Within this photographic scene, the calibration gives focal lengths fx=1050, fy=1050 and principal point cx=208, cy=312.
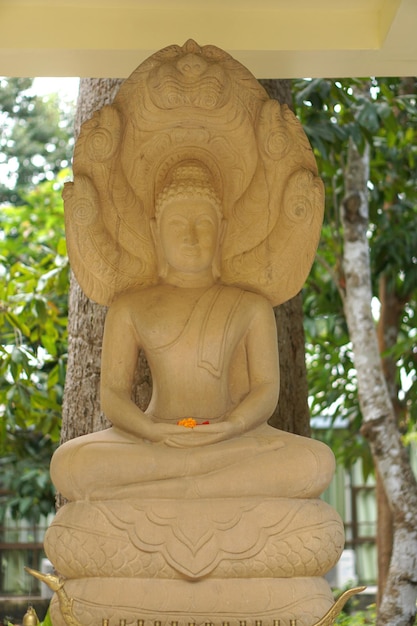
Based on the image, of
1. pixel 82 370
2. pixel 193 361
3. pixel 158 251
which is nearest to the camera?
pixel 193 361

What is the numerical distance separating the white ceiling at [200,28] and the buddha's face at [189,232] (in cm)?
125

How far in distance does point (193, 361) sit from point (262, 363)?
342 mm

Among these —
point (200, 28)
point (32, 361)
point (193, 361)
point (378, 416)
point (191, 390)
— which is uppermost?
point (200, 28)

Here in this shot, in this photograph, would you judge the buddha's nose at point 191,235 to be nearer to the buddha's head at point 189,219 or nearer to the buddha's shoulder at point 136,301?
the buddha's head at point 189,219

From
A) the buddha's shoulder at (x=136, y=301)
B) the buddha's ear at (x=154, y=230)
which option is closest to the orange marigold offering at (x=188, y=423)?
the buddha's shoulder at (x=136, y=301)

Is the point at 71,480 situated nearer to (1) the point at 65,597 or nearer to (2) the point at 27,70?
(1) the point at 65,597

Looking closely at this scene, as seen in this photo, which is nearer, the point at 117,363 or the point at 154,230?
the point at 117,363

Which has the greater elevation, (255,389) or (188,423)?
(255,389)

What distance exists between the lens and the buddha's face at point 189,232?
4.98 metres

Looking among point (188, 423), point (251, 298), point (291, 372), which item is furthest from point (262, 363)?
point (291, 372)

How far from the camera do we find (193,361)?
4.84m

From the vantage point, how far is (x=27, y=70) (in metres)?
6.09

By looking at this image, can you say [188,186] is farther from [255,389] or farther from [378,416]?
[378,416]

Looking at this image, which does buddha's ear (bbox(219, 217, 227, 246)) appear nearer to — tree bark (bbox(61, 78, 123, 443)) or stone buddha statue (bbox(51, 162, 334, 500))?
stone buddha statue (bbox(51, 162, 334, 500))
